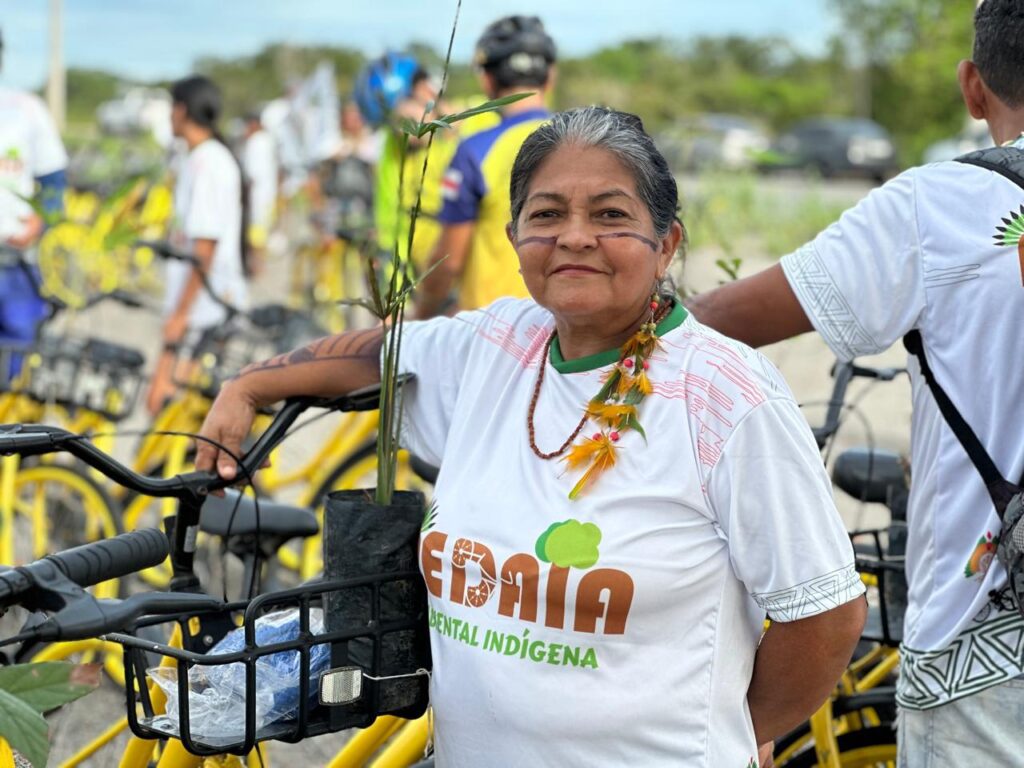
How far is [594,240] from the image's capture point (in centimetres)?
205

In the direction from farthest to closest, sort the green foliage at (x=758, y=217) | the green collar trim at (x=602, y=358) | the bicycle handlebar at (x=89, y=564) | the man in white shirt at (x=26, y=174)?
Answer: the green foliage at (x=758, y=217) → the man in white shirt at (x=26, y=174) → the green collar trim at (x=602, y=358) → the bicycle handlebar at (x=89, y=564)

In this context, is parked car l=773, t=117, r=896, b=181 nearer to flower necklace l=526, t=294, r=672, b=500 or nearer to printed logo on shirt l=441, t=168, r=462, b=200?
printed logo on shirt l=441, t=168, r=462, b=200

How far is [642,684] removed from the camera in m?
1.93

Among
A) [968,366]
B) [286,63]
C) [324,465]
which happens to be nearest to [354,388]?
[968,366]

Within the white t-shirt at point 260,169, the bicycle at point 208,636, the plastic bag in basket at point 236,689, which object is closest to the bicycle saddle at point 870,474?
the bicycle at point 208,636

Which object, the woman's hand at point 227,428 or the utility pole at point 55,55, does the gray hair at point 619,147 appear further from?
the utility pole at point 55,55

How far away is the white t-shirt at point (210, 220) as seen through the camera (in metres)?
7.19

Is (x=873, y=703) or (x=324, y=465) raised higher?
(x=873, y=703)

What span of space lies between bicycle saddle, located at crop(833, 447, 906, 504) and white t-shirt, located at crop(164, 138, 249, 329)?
4.49 m

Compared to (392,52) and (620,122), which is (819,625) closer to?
(620,122)

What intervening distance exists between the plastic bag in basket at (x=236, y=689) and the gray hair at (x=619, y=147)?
793 millimetres

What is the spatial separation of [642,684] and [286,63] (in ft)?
135

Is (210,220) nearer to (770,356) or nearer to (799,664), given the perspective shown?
(770,356)

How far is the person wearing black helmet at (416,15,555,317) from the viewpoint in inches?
193
